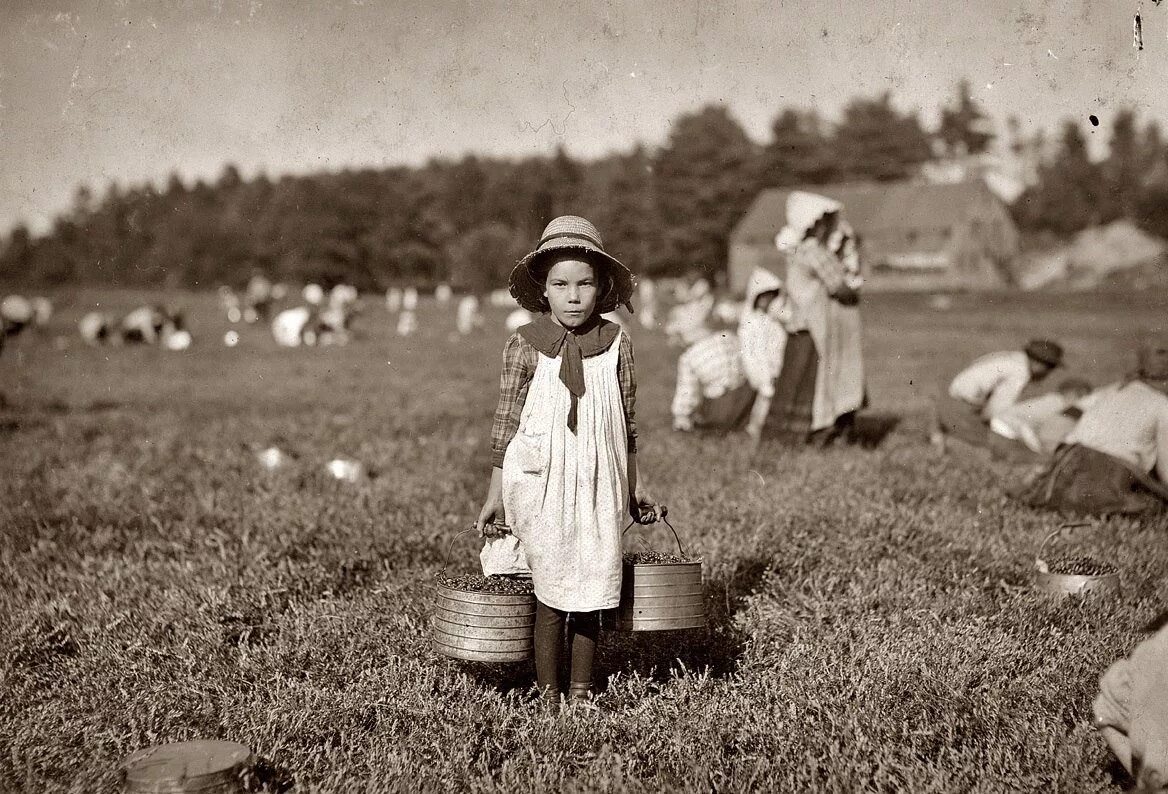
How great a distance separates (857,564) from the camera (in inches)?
246

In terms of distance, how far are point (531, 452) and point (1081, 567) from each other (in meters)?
3.59

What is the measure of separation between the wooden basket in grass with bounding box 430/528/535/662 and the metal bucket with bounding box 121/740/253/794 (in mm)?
893

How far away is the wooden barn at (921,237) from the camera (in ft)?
222

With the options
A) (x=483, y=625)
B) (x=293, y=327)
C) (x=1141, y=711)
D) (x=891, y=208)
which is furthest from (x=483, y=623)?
(x=891, y=208)

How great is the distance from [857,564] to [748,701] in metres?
2.01

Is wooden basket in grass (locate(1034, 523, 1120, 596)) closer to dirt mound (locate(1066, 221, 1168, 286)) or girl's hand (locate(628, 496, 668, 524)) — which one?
girl's hand (locate(628, 496, 668, 524))

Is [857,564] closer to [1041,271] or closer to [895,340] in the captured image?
[895,340]

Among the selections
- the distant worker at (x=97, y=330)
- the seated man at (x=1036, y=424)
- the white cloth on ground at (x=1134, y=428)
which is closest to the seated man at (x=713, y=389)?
the seated man at (x=1036, y=424)

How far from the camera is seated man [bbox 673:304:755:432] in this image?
11.3 m

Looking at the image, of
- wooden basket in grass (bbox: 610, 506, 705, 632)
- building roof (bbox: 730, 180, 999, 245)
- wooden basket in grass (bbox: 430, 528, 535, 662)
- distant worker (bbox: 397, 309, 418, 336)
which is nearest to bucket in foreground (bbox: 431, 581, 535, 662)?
wooden basket in grass (bbox: 430, 528, 535, 662)

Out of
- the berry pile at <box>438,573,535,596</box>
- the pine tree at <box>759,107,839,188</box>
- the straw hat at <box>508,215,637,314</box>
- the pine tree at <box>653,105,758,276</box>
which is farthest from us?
the pine tree at <box>759,107,839,188</box>

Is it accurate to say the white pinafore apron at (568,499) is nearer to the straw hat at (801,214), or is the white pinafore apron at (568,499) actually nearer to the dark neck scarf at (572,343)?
the dark neck scarf at (572,343)


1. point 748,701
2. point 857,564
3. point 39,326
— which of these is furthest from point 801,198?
point 39,326

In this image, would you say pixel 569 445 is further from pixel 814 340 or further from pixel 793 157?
pixel 793 157
